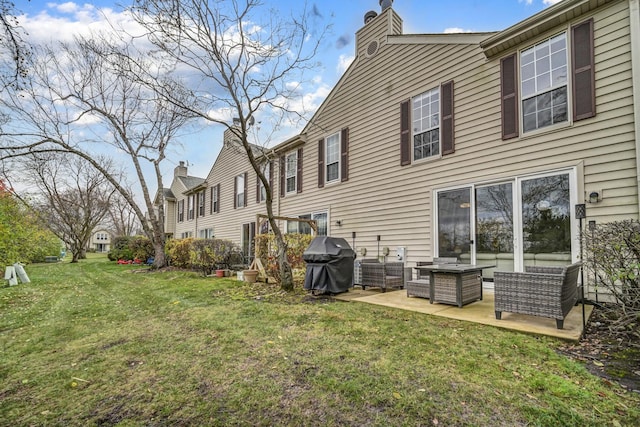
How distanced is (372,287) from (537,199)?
12.4 ft

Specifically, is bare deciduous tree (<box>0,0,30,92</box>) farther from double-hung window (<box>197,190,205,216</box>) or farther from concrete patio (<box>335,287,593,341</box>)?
double-hung window (<box>197,190,205,216</box>)

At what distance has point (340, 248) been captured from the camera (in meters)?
6.45

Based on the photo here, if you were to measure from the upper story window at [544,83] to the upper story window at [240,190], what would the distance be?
39.1ft

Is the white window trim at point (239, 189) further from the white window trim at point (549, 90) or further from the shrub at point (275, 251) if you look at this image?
the white window trim at point (549, 90)

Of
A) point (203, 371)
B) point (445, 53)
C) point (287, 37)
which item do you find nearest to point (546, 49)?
point (445, 53)

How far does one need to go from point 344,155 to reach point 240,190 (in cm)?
771

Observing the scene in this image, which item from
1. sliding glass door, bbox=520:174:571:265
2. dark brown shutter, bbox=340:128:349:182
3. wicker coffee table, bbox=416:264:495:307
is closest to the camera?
wicker coffee table, bbox=416:264:495:307

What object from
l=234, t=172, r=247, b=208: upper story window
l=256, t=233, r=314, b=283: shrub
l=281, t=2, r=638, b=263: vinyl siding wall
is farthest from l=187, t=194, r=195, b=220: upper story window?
l=256, t=233, r=314, b=283: shrub

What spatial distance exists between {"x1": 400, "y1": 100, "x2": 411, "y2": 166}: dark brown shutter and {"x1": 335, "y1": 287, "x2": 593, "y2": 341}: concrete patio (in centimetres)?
342

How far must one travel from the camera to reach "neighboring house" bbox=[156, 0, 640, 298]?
4.96 metres

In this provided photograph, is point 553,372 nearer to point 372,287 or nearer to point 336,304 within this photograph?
point 336,304

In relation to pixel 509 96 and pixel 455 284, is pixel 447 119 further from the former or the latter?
pixel 455 284

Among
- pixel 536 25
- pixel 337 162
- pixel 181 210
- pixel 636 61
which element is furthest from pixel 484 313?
pixel 181 210

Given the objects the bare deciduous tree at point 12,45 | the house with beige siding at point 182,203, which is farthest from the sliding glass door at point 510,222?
the house with beige siding at point 182,203
